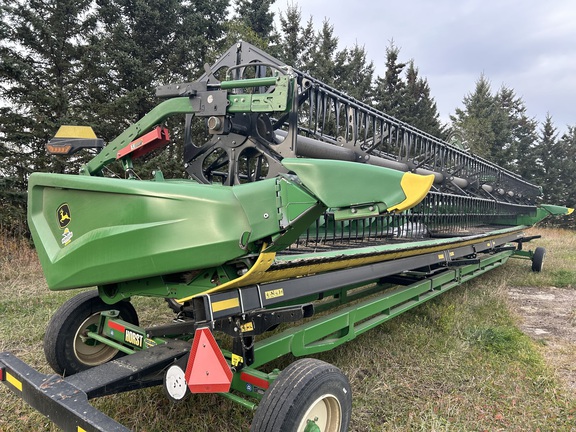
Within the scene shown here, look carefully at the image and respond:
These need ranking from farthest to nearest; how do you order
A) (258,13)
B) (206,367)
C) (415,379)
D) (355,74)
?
(355,74) < (258,13) < (415,379) < (206,367)

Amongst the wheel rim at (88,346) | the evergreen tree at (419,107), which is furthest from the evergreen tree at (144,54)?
the evergreen tree at (419,107)

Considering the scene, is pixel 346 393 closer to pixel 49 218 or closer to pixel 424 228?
pixel 49 218

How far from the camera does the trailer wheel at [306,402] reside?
5.81ft

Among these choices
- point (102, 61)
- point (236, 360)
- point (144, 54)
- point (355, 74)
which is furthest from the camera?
point (355, 74)

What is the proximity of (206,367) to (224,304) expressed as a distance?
32 centimetres

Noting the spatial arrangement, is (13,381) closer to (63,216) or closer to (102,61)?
(63,216)

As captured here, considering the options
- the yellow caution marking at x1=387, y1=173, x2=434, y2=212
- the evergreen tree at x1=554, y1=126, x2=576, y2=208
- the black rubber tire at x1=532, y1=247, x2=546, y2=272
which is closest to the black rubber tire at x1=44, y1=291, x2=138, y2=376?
the yellow caution marking at x1=387, y1=173, x2=434, y2=212

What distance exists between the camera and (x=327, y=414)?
7.02 ft

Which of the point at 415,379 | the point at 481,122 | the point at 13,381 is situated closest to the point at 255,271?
the point at 13,381

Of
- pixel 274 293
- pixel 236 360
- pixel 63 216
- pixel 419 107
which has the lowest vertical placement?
pixel 236 360

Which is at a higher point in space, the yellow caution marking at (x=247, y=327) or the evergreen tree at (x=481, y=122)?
the evergreen tree at (x=481, y=122)

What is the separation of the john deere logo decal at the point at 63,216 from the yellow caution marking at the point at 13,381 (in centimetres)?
84

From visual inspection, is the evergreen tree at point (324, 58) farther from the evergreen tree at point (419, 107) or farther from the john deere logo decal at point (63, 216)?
the john deere logo decal at point (63, 216)

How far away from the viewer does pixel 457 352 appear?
3771 mm
